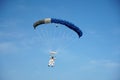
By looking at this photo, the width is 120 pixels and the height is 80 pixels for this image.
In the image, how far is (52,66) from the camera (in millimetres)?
45062

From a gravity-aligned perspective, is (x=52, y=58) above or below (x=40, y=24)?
below

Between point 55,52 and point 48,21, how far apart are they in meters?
4.12

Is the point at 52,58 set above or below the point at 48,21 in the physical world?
→ below

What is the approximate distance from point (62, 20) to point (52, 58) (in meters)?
5.15

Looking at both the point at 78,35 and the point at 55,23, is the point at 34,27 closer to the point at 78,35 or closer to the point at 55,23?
the point at 55,23

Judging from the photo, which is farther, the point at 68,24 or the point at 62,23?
the point at 62,23

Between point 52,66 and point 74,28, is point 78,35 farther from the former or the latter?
point 52,66

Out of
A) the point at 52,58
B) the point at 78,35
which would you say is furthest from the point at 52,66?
the point at 78,35

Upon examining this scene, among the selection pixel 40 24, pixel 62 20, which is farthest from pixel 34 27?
pixel 62 20

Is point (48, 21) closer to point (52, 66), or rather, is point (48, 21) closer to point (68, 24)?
point (68, 24)

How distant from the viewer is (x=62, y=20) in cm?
4462

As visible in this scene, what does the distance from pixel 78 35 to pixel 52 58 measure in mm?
4494

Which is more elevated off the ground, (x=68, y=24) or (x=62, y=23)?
(x=62, y=23)

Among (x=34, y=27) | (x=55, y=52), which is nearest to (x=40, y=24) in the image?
(x=34, y=27)
